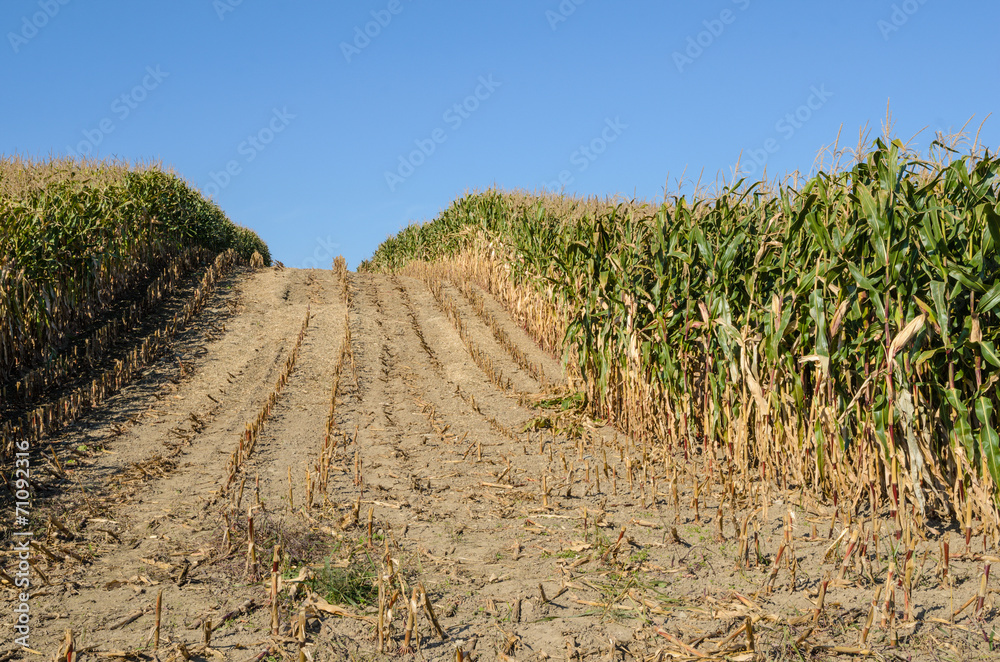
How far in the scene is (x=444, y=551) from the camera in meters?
4.82

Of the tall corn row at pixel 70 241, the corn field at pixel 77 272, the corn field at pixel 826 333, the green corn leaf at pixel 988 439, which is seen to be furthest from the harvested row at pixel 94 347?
the green corn leaf at pixel 988 439

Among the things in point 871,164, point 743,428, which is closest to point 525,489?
point 743,428

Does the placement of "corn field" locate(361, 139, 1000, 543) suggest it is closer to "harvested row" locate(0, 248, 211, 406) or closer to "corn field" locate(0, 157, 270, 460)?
"corn field" locate(0, 157, 270, 460)

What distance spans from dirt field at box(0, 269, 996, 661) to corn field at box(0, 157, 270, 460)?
1.11 metres

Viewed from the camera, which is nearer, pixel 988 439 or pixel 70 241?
pixel 988 439

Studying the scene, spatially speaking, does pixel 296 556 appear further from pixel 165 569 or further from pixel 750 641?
pixel 750 641

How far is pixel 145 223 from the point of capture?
566 inches

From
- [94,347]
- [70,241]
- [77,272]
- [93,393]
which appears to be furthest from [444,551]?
[77,272]

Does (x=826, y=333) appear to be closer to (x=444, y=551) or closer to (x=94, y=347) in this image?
(x=444, y=551)

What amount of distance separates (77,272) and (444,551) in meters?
9.53

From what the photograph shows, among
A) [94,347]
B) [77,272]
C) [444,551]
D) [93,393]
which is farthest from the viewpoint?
[77,272]

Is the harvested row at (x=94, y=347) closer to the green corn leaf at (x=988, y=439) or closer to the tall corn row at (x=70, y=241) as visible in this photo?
the tall corn row at (x=70, y=241)

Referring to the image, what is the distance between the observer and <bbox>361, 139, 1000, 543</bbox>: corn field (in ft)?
14.5

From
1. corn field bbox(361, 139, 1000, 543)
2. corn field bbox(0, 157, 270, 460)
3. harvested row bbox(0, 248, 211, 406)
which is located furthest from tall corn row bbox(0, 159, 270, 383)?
corn field bbox(361, 139, 1000, 543)
